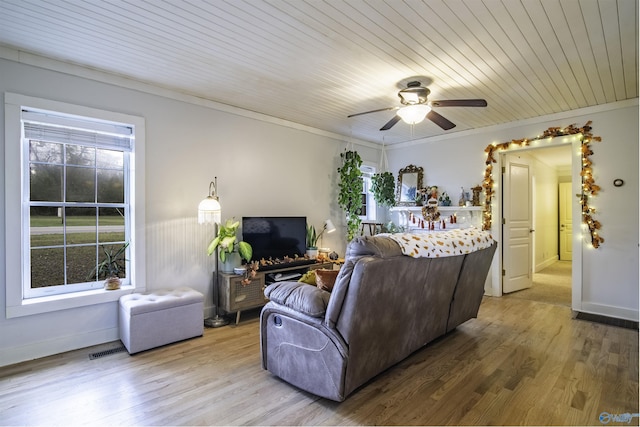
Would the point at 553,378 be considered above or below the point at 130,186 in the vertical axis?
below

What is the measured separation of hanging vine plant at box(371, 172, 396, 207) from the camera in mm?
5738

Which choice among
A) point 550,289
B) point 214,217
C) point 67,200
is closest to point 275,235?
point 214,217

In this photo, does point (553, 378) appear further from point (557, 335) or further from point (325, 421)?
point (325, 421)

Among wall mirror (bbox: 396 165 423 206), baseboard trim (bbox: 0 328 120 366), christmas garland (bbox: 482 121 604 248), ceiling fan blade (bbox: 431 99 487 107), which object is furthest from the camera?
wall mirror (bbox: 396 165 423 206)

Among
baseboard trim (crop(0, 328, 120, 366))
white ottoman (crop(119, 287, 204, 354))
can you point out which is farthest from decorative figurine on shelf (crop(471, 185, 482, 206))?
baseboard trim (crop(0, 328, 120, 366))

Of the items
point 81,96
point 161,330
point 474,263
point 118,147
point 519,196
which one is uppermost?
point 81,96

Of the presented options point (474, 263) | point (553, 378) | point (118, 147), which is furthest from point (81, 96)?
point (553, 378)

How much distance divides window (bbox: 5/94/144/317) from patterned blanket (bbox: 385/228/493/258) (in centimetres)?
274

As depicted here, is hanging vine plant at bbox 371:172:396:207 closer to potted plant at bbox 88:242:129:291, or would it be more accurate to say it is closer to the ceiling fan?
the ceiling fan

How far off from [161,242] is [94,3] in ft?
7.39

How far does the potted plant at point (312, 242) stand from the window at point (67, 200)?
218 centimetres

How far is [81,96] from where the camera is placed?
3055mm

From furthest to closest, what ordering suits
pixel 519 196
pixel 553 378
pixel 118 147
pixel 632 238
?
pixel 519 196 → pixel 632 238 → pixel 118 147 → pixel 553 378

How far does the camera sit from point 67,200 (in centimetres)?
314
